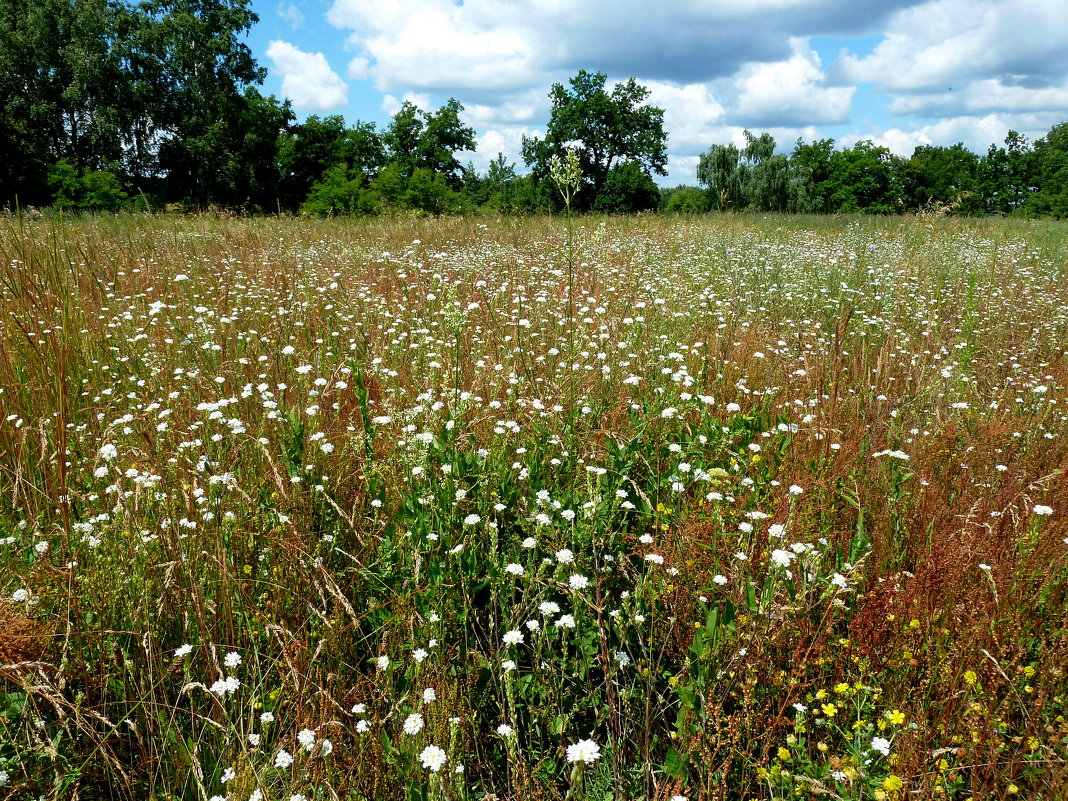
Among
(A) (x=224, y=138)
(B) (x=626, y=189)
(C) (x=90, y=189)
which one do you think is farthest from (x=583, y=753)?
(B) (x=626, y=189)

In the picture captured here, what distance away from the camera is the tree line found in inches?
1315

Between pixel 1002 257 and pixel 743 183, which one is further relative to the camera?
pixel 743 183

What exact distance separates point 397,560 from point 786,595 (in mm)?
1437

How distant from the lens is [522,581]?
2.32 m

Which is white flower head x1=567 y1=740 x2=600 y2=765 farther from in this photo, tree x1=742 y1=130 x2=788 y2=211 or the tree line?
tree x1=742 y1=130 x2=788 y2=211

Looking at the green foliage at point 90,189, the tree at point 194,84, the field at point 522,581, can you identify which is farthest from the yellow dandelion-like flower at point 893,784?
the tree at point 194,84

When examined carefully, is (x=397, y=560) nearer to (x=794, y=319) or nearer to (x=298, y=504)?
(x=298, y=504)

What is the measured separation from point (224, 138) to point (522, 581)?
45.8 metres

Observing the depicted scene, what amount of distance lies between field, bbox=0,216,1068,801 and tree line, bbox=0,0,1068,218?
62.2 feet

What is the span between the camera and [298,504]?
255 centimetres

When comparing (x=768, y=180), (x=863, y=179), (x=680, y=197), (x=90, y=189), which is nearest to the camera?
(x=90, y=189)

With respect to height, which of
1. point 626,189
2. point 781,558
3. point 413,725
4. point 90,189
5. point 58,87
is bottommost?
point 413,725

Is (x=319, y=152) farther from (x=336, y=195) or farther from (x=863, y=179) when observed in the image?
(x=863, y=179)

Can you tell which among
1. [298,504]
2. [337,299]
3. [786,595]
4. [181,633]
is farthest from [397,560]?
[337,299]
